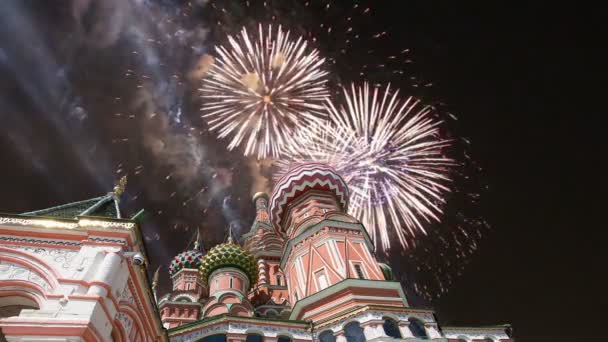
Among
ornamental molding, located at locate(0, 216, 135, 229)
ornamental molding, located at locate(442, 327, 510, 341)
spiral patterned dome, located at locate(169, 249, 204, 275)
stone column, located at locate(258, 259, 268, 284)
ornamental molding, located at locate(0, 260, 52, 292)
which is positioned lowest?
ornamental molding, located at locate(442, 327, 510, 341)

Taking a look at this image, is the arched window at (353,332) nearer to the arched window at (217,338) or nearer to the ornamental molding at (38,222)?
the arched window at (217,338)

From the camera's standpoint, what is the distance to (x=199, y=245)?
41250mm

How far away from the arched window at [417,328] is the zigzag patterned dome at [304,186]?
1169cm

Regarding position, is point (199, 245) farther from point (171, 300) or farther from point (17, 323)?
point (17, 323)

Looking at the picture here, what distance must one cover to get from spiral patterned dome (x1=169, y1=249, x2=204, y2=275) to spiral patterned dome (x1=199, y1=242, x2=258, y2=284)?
26.4ft

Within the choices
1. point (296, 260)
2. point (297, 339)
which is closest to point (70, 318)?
point (297, 339)

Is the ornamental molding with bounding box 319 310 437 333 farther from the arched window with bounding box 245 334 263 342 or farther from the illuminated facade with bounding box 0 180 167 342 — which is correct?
the illuminated facade with bounding box 0 180 167 342

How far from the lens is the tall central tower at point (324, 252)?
17984 mm

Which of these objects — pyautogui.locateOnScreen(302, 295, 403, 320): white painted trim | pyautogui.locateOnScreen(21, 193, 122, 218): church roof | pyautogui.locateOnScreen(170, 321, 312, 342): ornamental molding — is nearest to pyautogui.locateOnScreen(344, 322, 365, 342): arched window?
pyautogui.locateOnScreen(302, 295, 403, 320): white painted trim

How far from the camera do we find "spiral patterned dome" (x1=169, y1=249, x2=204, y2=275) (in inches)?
1380

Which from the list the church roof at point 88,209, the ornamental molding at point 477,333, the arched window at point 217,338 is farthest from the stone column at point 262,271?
the church roof at point 88,209

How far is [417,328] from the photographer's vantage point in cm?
1608

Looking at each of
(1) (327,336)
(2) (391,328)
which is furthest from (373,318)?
(1) (327,336)

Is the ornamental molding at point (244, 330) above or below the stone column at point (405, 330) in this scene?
above
